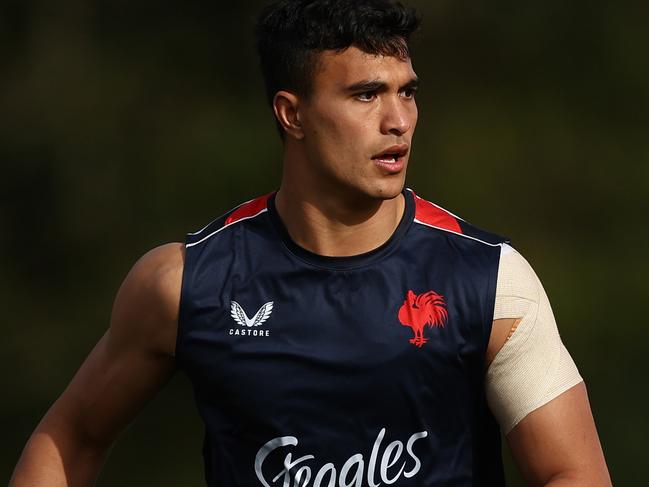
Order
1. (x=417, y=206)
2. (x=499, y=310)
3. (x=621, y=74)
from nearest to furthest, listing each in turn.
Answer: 1. (x=499, y=310)
2. (x=417, y=206)
3. (x=621, y=74)

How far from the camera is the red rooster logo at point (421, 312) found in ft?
12.3

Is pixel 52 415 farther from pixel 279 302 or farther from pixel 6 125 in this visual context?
pixel 6 125

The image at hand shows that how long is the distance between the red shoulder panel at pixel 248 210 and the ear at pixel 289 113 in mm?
230

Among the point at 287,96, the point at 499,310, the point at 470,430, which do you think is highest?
the point at 287,96

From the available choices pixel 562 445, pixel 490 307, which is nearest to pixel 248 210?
pixel 490 307

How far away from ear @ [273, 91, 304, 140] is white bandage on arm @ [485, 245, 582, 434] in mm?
634

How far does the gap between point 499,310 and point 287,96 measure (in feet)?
2.55

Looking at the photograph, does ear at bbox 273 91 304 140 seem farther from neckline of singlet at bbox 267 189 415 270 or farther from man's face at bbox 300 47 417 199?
neckline of singlet at bbox 267 189 415 270

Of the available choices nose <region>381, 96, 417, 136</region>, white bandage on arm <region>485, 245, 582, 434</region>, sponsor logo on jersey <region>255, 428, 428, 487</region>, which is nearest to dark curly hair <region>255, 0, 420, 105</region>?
nose <region>381, 96, 417, 136</region>

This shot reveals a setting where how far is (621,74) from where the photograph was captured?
349 inches

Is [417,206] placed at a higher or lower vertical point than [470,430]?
higher

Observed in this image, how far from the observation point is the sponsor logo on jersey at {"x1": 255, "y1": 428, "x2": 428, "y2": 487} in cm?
376

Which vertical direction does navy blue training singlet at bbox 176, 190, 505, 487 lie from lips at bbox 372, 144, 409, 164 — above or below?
below

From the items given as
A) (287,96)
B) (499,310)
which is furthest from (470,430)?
(287,96)
